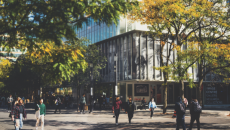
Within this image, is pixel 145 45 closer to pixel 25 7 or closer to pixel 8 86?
pixel 25 7

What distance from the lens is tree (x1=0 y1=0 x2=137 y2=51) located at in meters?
6.13

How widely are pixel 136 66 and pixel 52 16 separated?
26.8 meters

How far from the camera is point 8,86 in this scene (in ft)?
164

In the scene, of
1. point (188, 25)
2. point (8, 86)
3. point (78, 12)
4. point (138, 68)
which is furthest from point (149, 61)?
point (8, 86)

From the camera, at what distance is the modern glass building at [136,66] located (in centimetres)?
3269

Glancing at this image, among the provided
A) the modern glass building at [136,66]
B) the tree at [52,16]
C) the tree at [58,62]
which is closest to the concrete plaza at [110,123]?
the tree at [58,62]

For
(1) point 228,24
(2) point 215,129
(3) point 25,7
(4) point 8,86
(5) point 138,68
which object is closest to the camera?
(3) point 25,7

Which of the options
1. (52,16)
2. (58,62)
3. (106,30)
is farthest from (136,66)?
(52,16)

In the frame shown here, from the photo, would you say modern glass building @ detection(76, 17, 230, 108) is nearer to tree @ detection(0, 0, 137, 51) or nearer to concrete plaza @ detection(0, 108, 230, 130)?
concrete plaza @ detection(0, 108, 230, 130)

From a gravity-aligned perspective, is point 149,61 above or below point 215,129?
above

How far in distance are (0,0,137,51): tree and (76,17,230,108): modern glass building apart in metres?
23.2

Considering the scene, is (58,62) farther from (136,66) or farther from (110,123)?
(136,66)

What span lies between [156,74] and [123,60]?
515cm

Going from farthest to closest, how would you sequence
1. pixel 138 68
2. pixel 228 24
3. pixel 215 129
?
pixel 138 68
pixel 228 24
pixel 215 129
